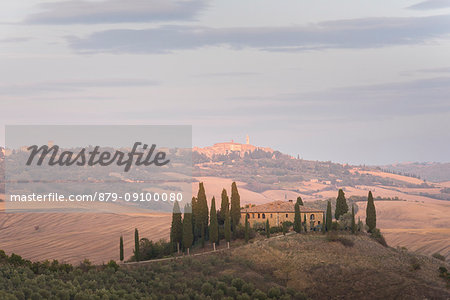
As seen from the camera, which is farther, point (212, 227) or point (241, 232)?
point (241, 232)

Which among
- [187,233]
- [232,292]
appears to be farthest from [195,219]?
[232,292]

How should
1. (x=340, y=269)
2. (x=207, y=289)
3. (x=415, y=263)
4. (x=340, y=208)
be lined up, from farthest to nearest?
(x=340, y=208), (x=415, y=263), (x=340, y=269), (x=207, y=289)

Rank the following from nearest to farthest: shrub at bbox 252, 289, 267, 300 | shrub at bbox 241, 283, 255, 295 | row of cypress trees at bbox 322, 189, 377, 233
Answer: shrub at bbox 252, 289, 267, 300, shrub at bbox 241, 283, 255, 295, row of cypress trees at bbox 322, 189, 377, 233

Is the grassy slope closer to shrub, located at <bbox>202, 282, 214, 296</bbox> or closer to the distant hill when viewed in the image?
the distant hill

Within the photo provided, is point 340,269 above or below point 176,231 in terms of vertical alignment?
below

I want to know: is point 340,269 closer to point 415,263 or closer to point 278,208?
point 415,263

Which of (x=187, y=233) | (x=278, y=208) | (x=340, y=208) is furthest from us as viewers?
(x=340, y=208)

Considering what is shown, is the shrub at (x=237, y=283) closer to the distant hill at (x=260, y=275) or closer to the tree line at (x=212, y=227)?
the distant hill at (x=260, y=275)

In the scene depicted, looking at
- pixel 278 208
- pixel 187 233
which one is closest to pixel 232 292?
pixel 187 233

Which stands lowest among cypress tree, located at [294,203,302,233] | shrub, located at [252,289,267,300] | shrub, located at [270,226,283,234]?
shrub, located at [252,289,267,300]

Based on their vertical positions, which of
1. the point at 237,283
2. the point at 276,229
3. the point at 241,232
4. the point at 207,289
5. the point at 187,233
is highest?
the point at 187,233

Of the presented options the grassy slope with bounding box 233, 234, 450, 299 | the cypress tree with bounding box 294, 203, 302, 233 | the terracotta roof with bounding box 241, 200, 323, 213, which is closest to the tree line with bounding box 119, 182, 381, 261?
the cypress tree with bounding box 294, 203, 302, 233

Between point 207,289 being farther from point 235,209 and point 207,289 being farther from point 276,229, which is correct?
point 235,209

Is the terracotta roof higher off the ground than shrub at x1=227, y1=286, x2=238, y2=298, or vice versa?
the terracotta roof
